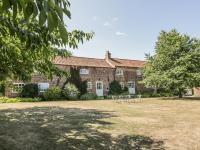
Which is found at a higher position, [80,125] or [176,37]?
[176,37]

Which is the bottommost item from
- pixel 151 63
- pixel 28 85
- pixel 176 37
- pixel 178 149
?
pixel 178 149

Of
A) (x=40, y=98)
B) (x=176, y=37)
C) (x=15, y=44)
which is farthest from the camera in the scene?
(x=176, y=37)

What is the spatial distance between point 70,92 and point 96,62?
10.9 metres

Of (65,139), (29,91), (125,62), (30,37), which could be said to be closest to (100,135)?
(65,139)

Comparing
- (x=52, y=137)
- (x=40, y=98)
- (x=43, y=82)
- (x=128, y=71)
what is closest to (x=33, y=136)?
(x=52, y=137)

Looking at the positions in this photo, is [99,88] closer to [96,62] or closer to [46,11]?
[96,62]

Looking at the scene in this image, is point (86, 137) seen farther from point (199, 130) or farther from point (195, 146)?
point (199, 130)

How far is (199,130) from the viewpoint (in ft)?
45.7

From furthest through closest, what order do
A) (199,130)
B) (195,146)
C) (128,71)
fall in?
(128,71) < (199,130) < (195,146)

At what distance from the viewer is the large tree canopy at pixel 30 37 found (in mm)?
2379

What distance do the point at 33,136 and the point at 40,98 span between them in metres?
27.8

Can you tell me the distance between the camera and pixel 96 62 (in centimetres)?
5156

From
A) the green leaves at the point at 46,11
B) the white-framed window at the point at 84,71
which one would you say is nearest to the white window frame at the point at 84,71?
the white-framed window at the point at 84,71

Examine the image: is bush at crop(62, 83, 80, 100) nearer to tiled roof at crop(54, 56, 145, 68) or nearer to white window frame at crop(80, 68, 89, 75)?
tiled roof at crop(54, 56, 145, 68)
